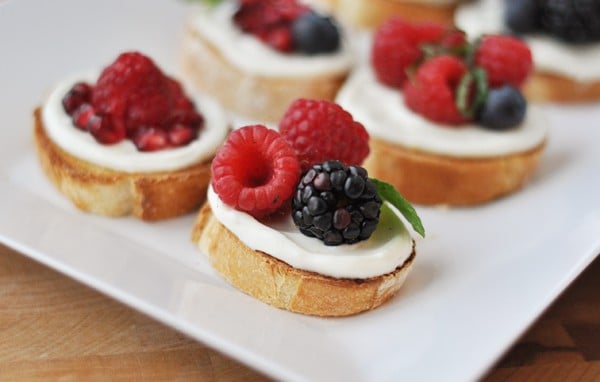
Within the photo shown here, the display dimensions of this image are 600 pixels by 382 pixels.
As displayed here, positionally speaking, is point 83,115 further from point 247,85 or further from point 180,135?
point 247,85

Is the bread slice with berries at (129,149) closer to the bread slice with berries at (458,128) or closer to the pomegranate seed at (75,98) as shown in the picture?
the pomegranate seed at (75,98)

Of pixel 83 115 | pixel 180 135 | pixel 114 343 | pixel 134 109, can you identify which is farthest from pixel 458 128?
pixel 114 343

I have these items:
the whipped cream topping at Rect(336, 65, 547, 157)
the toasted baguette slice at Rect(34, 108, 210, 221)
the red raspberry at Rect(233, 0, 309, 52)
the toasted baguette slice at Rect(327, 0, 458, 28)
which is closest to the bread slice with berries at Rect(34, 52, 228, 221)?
the toasted baguette slice at Rect(34, 108, 210, 221)

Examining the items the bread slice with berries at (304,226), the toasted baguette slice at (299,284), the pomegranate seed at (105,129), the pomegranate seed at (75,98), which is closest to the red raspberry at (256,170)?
the bread slice with berries at (304,226)

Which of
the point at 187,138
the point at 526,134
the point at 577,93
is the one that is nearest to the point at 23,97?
the point at 187,138

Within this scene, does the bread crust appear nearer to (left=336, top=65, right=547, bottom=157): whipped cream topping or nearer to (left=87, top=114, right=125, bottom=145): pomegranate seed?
(left=336, top=65, right=547, bottom=157): whipped cream topping

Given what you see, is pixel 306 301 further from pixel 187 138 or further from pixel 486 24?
pixel 486 24

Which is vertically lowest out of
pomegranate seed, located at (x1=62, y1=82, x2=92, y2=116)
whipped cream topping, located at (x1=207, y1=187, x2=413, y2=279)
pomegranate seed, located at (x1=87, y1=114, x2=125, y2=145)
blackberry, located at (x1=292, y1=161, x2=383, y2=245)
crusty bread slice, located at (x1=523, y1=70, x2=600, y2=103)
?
pomegranate seed, located at (x1=62, y1=82, x2=92, y2=116)

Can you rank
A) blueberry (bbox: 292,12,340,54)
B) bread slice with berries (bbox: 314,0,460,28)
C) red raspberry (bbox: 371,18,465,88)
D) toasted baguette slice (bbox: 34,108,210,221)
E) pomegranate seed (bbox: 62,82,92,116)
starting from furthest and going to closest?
bread slice with berries (bbox: 314,0,460,28), blueberry (bbox: 292,12,340,54), red raspberry (bbox: 371,18,465,88), pomegranate seed (bbox: 62,82,92,116), toasted baguette slice (bbox: 34,108,210,221)
